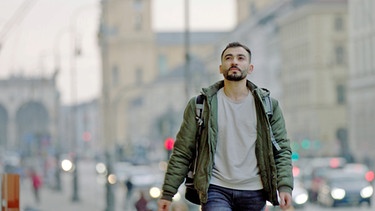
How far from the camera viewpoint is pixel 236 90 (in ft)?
28.7

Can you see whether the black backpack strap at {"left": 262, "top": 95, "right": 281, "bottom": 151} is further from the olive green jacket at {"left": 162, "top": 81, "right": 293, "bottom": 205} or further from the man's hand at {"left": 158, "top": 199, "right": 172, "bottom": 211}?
the man's hand at {"left": 158, "top": 199, "right": 172, "bottom": 211}

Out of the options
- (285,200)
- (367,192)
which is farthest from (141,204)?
(285,200)

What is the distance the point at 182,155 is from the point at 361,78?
81.8 meters

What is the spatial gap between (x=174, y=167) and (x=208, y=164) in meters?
0.21

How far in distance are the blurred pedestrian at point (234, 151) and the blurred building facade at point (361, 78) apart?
205 feet

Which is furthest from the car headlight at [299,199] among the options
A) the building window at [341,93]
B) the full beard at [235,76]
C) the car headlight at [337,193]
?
the building window at [341,93]

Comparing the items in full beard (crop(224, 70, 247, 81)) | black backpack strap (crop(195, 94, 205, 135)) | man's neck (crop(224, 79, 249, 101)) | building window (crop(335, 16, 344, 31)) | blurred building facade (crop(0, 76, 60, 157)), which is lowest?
blurred building facade (crop(0, 76, 60, 157))

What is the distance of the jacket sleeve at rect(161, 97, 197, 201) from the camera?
8594mm

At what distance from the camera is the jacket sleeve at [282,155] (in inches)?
335

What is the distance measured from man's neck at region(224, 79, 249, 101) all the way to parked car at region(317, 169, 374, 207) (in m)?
38.0

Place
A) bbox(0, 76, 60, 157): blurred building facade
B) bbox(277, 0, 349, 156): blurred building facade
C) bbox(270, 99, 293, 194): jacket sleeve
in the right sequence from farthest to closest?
bbox(0, 76, 60, 157): blurred building facade < bbox(277, 0, 349, 156): blurred building facade < bbox(270, 99, 293, 194): jacket sleeve

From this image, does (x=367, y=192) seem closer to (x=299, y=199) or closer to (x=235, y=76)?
(x=299, y=199)

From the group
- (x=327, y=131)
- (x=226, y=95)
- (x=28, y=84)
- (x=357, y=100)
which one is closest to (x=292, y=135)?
(x=327, y=131)

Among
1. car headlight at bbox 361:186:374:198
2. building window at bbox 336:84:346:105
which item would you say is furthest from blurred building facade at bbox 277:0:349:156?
car headlight at bbox 361:186:374:198
